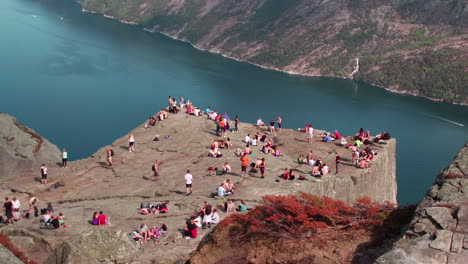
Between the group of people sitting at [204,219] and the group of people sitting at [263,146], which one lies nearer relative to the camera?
the group of people sitting at [204,219]

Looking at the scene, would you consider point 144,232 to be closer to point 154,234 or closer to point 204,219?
point 154,234

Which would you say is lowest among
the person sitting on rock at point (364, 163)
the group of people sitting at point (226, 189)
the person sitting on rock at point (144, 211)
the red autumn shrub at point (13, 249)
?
the red autumn shrub at point (13, 249)

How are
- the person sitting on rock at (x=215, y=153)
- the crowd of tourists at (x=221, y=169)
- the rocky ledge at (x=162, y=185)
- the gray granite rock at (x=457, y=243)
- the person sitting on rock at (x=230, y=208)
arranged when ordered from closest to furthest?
the gray granite rock at (x=457, y=243), the rocky ledge at (x=162, y=185), the crowd of tourists at (x=221, y=169), the person sitting on rock at (x=230, y=208), the person sitting on rock at (x=215, y=153)

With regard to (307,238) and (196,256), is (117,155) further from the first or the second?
(307,238)

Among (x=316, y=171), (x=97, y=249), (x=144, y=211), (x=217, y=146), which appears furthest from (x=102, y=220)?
(x=316, y=171)

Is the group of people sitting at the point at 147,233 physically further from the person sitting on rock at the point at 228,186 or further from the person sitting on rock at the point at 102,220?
the person sitting on rock at the point at 228,186

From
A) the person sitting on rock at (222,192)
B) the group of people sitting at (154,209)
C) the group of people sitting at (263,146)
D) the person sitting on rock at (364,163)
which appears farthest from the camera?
the group of people sitting at (263,146)

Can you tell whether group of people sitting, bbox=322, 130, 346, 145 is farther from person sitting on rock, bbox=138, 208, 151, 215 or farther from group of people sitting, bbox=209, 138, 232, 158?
person sitting on rock, bbox=138, 208, 151, 215

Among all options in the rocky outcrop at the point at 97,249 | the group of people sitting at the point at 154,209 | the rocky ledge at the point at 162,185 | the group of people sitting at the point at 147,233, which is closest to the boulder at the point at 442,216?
the rocky ledge at the point at 162,185
